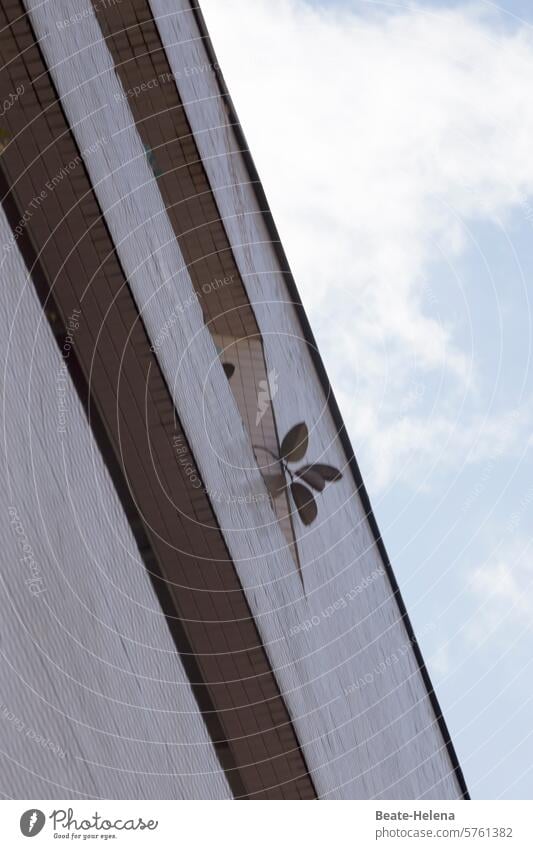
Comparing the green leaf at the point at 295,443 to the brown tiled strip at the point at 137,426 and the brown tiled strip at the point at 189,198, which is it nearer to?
the brown tiled strip at the point at 189,198

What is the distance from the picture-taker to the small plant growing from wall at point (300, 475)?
721 cm

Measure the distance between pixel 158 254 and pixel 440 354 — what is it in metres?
3.92

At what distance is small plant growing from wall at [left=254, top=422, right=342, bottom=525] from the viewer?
7211 millimetres

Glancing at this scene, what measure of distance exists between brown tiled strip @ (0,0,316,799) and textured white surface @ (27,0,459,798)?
14 cm

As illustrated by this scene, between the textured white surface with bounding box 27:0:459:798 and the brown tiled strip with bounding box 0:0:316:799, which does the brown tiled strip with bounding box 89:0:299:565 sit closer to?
the textured white surface with bounding box 27:0:459:798

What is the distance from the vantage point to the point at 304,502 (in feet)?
24.5

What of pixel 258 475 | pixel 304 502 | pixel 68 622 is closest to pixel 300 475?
pixel 304 502

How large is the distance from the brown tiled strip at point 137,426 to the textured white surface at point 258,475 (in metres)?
0.14

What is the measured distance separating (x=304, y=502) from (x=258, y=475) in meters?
0.68

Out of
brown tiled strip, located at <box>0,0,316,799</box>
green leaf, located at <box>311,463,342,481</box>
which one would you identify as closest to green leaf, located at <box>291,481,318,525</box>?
green leaf, located at <box>311,463,342,481</box>
